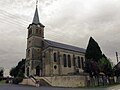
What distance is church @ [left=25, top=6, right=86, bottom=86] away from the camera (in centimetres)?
5412

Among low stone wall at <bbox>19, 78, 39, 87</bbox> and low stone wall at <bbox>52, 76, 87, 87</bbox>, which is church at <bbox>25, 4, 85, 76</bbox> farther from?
low stone wall at <bbox>52, 76, 87, 87</bbox>

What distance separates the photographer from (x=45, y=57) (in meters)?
56.1

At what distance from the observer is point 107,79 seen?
149 ft

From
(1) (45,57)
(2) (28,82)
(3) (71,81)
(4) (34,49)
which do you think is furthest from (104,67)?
(4) (34,49)

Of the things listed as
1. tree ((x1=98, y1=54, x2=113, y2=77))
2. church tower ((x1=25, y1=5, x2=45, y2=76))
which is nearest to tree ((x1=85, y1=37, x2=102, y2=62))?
tree ((x1=98, y1=54, x2=113, y2=77))

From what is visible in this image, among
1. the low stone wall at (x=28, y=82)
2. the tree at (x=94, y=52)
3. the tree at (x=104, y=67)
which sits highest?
the tree at (x=94, y=52)

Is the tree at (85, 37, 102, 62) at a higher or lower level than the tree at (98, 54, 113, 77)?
higher

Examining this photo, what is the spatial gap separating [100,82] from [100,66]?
20.9 feet

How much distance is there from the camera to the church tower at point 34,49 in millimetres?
55812

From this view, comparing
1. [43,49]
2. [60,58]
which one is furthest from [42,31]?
[60,58]

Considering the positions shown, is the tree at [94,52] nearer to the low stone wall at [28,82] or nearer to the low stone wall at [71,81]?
the low stone wall at [71,81]

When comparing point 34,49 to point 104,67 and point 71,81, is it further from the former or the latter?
point 104,67

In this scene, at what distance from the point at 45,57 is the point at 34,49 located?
15.9 ft

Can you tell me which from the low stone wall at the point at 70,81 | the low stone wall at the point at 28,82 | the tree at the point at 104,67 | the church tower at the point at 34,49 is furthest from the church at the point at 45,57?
the tree at the point at 104,67
